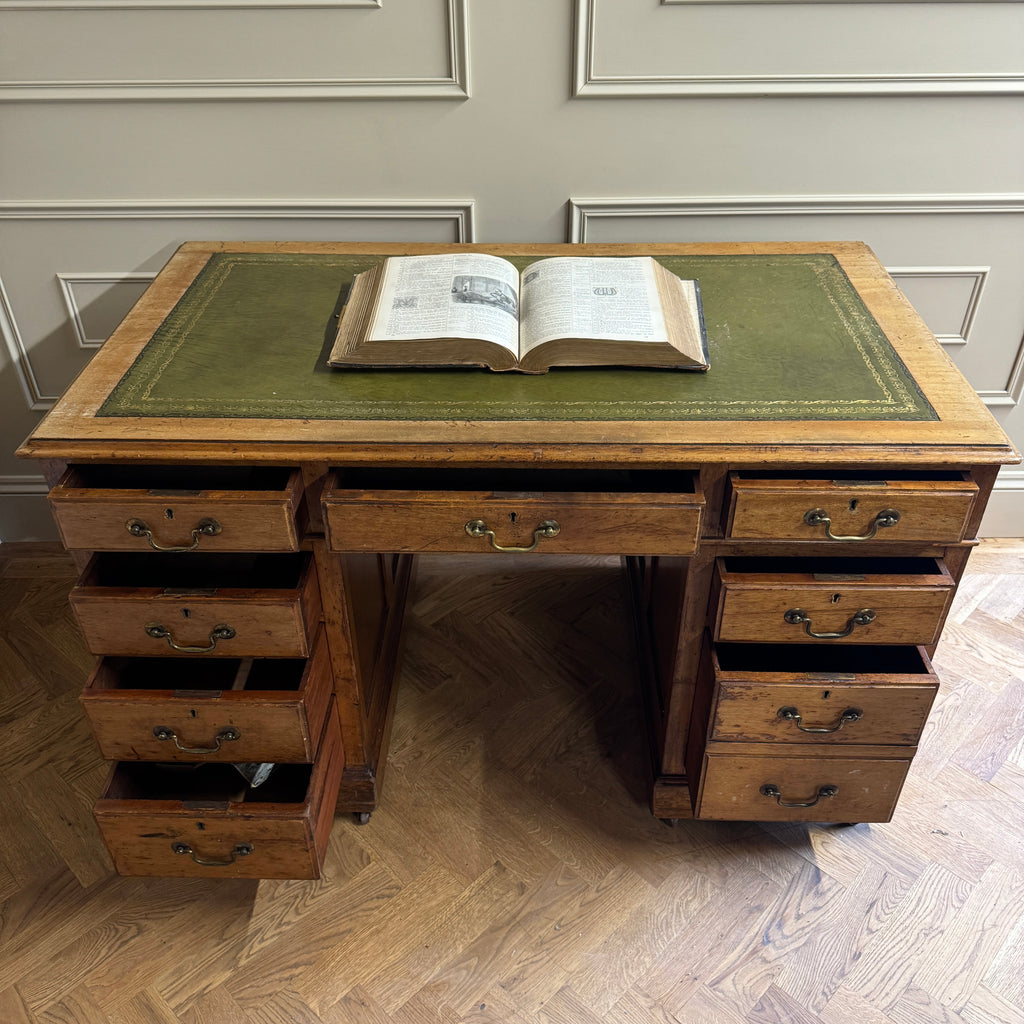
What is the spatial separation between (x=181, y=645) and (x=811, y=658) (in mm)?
955

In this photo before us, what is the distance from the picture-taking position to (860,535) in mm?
1206

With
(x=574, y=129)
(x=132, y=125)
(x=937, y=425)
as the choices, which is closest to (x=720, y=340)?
(x=937, y=425)

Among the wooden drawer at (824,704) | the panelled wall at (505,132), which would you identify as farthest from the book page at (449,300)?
the wooden drawer at (824,704)

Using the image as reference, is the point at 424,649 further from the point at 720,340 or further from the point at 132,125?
the point at 132,125

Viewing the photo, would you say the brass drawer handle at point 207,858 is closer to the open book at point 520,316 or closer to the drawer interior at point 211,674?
the drawer interior at point 211,674

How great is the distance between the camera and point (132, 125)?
1679mm

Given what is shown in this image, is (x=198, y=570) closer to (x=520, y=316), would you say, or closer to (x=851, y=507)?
(x=520, y=316)

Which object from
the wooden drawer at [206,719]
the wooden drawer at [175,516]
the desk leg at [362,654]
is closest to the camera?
the wooden drawer at [175,516]

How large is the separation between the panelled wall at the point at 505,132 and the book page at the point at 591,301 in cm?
33

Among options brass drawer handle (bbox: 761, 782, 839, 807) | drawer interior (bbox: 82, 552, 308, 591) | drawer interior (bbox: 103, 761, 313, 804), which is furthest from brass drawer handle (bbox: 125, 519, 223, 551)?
brass drawer handle (bbox: 761, 782, 839, 807)

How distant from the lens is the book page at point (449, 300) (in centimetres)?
131

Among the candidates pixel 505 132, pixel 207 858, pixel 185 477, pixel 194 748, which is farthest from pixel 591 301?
pixel 207 858

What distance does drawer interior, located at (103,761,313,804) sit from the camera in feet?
4.71

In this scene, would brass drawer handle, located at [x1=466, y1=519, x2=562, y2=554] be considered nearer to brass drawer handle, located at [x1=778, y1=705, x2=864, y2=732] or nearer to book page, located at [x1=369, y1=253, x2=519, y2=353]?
book page, located at [x1=369, y1=253, x2=519, y2=353]
